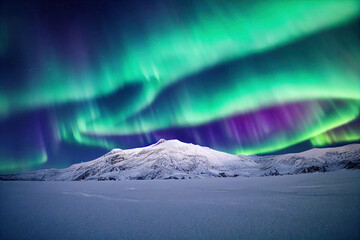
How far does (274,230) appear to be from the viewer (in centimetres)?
749

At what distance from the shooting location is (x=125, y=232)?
7.82 metres

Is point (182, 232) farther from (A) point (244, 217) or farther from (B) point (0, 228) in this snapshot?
(B) point (0, 228)

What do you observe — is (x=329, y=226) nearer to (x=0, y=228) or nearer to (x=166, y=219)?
(x=166, y=219)

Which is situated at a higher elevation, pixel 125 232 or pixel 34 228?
pixel 34 228

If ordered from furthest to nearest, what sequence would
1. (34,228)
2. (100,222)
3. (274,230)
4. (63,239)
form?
(100,222) < (34,228) < (274,230) < (63,239)

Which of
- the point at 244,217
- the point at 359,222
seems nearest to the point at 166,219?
the point at 244,217

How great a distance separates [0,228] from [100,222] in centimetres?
371

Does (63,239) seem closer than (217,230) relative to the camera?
Yes

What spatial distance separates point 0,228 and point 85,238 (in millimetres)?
4159

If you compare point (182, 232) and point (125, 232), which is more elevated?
A: point (125, 232)

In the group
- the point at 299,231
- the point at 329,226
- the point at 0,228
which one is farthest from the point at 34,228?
the point at 329,226

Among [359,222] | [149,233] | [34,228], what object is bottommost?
[359,222]

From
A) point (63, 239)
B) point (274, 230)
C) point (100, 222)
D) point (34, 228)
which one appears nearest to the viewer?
point (63, 239)

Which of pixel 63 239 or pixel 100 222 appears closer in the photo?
pixel 63 239
